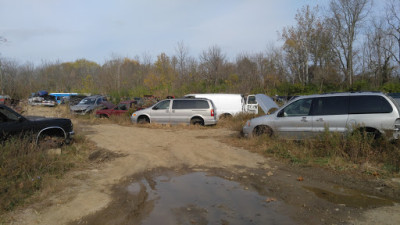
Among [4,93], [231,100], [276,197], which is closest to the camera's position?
[276,197]

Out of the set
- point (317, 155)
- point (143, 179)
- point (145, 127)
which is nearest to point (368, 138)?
point (317, 155)

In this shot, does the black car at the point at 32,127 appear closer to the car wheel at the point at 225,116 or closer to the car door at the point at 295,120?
the car door at the point at 295,120

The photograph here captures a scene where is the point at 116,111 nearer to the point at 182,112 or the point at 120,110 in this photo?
the point at 120,110

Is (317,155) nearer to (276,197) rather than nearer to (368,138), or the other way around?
(368,138)

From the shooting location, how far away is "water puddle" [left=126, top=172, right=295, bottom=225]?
14.4 ft

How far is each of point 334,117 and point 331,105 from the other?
0.42 metres

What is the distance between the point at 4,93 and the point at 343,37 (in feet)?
130

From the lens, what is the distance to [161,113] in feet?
51.4

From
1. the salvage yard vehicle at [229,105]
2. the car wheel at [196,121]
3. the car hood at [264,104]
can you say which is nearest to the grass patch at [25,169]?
the car hood at [264,104]

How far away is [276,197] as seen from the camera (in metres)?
5.30

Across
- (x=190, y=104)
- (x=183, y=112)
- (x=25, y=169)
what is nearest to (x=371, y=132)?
(x=25, y=169)

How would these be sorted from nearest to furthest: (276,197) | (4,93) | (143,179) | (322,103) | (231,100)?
(276,197), (143,179), (322,103), (4,93), (231,100)

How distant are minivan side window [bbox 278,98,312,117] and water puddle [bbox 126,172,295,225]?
165 inches

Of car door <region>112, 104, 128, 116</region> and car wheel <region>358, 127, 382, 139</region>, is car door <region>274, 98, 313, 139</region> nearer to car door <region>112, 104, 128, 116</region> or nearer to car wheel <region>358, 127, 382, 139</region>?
car wheel <region>358, 127, 382, 139</region>
